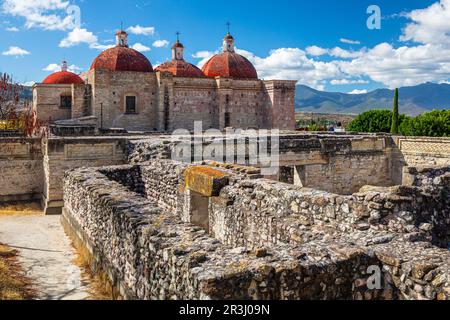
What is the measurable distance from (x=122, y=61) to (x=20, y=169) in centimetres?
1940

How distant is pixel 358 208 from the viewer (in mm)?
4875

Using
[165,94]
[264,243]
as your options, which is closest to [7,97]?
[165,94]

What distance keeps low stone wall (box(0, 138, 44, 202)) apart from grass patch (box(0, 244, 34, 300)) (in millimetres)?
5999

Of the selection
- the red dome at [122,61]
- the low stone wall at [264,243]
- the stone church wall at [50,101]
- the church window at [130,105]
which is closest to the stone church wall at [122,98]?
the church window at [130,105]

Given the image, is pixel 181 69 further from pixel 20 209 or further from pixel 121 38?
pixel 20 209

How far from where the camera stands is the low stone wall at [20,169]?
13.3 metres

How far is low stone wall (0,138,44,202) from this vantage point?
13.3 meters

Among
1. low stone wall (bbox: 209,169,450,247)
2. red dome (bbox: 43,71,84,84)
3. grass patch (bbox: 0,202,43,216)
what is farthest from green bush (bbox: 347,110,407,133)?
low stone wall (bbox: 209,169,450,247)

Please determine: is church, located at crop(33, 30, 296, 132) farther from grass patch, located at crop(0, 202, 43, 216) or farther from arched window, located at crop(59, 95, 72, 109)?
grass patch, located at crop(0, 202, 43, 216)

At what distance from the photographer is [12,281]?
6242 millimetres

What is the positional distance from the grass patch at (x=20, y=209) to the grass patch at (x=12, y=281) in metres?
4.75

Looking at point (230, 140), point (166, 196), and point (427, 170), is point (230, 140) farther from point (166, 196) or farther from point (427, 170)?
point (427, 170)

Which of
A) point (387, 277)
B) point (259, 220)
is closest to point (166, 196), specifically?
point (259, 220)
